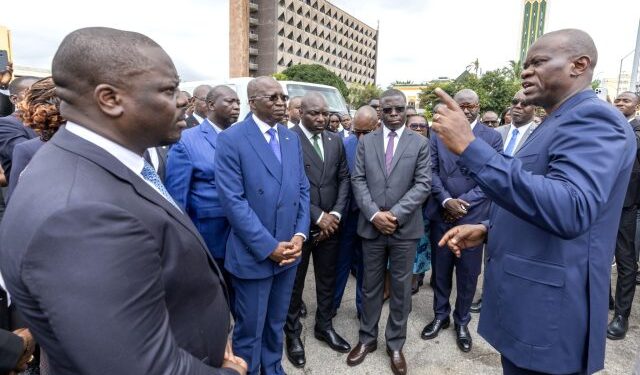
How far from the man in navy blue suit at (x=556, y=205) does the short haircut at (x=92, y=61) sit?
3.62ft

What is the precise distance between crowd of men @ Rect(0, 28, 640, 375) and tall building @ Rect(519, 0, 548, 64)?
70.2 metres

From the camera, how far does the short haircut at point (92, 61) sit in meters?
0.95

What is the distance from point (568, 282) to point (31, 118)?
2.67m

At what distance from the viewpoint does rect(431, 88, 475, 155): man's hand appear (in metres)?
1.48

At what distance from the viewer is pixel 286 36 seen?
58281mm

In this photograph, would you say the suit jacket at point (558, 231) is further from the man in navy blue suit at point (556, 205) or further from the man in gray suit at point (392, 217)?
the man in gray suit at point (392, 217)

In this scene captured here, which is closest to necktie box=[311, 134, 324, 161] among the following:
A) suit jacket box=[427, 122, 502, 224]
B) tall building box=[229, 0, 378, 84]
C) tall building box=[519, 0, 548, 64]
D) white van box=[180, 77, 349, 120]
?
suit jacket box=[427, 122, 502, 224]

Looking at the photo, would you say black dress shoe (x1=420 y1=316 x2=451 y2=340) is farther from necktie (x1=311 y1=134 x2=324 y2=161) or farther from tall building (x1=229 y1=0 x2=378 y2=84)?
tall building (x1=229 y1=0 x2=378 y2=84)

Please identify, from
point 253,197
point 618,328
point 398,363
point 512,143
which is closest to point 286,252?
point 253,197

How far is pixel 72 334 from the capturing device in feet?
2.50

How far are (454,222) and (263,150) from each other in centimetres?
201

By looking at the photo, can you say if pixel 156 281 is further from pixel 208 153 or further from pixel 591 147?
pixel 208 153

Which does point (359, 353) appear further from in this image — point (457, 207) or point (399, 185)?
point (457, 207)

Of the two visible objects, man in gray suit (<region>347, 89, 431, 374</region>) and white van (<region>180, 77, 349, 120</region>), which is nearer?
man in gray suit (<region>347, 89, 431, 374</region>)
